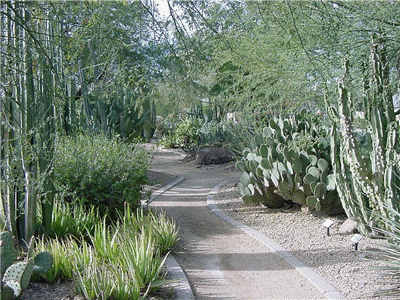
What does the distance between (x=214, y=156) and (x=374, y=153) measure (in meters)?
9.87

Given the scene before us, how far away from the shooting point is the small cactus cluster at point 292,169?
7.08 meters

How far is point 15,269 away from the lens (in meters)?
4.10

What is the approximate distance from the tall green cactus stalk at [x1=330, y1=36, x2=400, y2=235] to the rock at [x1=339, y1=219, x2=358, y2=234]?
0.94ft

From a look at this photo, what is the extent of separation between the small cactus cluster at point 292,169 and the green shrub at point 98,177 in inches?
80.2

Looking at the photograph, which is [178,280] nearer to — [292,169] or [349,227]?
[349,227]

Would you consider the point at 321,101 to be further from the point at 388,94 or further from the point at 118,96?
the point at 118,96

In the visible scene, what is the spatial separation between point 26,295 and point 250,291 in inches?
81.0

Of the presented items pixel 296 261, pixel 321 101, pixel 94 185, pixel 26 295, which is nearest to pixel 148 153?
pixel 94 185

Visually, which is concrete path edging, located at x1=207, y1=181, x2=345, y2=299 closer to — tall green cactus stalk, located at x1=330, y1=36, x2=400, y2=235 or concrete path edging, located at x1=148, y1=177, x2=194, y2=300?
tall green cactus stalk, located at x1=330, y1=36, x2=400, y2=235

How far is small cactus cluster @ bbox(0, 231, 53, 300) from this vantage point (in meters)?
3.96

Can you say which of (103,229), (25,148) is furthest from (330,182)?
(25,148)

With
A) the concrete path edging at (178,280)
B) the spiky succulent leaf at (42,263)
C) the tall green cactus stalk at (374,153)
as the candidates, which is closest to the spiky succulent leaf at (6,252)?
the spiky succulent leaf at (42,263)

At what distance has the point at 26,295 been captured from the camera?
431 cm

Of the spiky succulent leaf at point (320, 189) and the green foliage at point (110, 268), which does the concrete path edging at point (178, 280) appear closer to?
the green foliage at point (110, 268)
